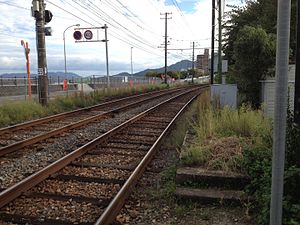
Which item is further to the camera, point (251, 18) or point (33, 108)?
point (251, 18)

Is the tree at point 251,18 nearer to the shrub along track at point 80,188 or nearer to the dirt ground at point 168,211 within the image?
the shrub along track at point 80,188

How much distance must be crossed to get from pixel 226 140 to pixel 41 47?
12764mm

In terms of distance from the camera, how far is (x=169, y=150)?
927cm

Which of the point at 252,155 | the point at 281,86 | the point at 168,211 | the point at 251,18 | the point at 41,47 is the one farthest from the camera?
the point at 251,18

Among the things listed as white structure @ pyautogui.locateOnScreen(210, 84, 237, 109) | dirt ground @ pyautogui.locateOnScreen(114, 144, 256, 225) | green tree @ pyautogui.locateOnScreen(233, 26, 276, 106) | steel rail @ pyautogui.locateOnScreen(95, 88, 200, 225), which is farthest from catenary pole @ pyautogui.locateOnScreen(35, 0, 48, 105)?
dirt ground @ pyautogui.locateOnScreen(114, 144, 256, 225)

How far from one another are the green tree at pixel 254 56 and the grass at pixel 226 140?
4.72m

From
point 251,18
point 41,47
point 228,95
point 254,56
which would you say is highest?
point 251,18

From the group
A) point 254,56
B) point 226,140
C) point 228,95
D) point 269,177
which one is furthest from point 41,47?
point 269,177

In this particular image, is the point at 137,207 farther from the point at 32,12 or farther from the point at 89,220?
the point at 32,12

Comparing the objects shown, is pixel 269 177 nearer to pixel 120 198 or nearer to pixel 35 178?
pixel 120 198

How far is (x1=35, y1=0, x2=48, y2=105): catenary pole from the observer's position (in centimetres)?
1759

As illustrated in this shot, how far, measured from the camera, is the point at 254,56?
45.4 ft

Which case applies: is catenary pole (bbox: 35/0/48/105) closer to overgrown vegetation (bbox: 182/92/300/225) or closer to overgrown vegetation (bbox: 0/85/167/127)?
overgrown vegetation (bbox: 0/85/167/127)

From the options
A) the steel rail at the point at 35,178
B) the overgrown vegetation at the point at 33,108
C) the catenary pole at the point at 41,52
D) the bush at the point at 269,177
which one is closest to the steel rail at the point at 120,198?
the steel rail at the point at 35,178
